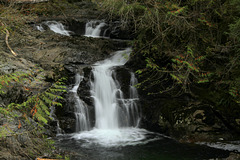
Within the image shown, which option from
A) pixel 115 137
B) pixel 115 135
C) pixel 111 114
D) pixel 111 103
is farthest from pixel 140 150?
pixel 111 103

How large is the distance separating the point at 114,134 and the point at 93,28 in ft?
28.7

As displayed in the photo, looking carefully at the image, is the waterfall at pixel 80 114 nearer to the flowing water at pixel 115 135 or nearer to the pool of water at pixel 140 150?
the flowing water at pixel 115 135

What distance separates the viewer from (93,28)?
14.0m

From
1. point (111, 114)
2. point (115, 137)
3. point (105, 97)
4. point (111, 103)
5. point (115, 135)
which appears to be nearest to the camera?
point (115, 137)

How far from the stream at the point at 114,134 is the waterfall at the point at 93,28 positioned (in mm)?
4018

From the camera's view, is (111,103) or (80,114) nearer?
(80,114)

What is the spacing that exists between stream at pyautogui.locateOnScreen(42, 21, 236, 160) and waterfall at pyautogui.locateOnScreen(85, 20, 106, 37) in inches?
158

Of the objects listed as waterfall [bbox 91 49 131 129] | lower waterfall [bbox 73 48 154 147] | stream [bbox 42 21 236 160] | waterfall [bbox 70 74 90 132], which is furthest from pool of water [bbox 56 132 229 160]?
waterfall [bbox 91 49 131 129]

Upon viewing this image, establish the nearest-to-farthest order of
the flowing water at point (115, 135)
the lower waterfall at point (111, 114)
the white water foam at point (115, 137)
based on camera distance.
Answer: the flowing water at point (115, 135) < the white water foam at point (115, 137) < the lower waterfall at point (111, 114)

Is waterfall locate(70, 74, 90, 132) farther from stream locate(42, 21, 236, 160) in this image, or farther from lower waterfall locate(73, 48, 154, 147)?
lower waterfall locate(73, 48, 154, 147)

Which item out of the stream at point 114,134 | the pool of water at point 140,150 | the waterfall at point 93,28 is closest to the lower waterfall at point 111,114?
the stream at point 114,134

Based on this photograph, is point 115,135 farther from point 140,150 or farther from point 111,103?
point 111,103

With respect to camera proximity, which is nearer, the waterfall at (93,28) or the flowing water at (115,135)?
the flowing water at (115,135)

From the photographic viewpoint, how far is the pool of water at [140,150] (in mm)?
5465
